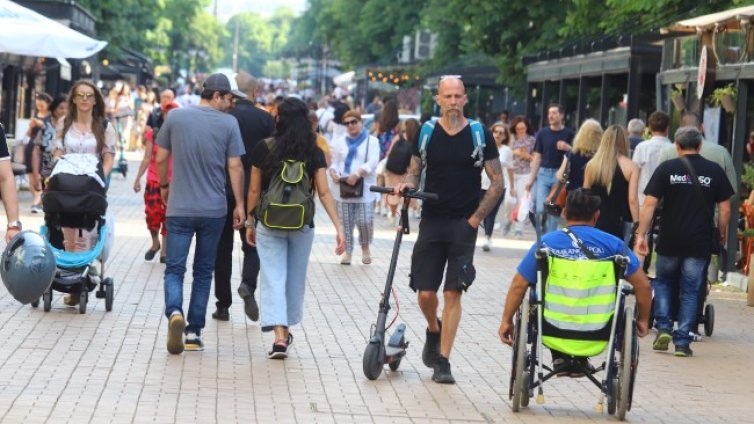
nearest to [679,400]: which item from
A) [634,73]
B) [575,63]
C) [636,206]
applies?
[636,206]

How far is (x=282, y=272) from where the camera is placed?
10.7 meters

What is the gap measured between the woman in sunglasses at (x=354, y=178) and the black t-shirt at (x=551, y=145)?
2.42m

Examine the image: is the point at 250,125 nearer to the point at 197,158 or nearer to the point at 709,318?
the point at 197,158

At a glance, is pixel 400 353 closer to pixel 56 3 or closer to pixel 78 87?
pixel 78 87

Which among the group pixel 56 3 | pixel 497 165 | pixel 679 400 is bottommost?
pixel 679 400

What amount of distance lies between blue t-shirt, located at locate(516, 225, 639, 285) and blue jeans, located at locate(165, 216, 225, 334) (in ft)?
8.59

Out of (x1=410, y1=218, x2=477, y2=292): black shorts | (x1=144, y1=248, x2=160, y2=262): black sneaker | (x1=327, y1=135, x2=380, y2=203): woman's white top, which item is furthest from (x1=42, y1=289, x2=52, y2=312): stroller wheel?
(x1=327, y1=135, x2=380, y2=203): woman's white top

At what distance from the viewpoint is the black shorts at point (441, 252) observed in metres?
9.90

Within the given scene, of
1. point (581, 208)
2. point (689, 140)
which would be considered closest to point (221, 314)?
point (689, 140)

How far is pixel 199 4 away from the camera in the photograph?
7062cm

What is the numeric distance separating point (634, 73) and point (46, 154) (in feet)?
39.5

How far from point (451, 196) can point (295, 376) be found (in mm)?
1379

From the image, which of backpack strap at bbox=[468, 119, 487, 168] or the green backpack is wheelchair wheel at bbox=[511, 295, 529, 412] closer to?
backpack strap at bbox=[468, 119, 487, 168]

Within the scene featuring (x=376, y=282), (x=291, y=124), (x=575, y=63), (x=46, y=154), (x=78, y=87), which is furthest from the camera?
(x=575, y=63)
